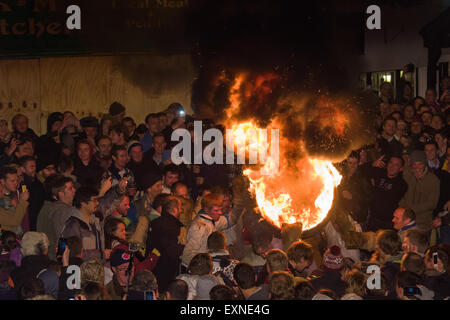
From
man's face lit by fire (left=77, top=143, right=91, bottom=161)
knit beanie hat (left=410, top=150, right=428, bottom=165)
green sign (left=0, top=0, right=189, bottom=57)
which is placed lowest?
knit beanie hat (left=410, top=150, right=428, bottom=165)

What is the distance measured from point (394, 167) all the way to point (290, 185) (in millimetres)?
1673

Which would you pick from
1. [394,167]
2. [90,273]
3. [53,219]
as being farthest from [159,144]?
[90,273]

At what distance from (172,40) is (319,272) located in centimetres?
743

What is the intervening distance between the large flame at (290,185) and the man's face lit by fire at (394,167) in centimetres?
86

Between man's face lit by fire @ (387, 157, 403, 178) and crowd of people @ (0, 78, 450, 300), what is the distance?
1 cm

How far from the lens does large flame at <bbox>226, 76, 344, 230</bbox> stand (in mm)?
9383

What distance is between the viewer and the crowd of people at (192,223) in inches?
262

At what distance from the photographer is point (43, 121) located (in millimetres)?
14422

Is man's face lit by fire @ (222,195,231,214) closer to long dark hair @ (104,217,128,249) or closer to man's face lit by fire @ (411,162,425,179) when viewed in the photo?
long dark hair @ (104,217,128,249)

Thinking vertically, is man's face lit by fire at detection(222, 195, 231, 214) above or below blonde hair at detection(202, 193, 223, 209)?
below

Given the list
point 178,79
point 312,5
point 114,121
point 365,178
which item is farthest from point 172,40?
point 365,178

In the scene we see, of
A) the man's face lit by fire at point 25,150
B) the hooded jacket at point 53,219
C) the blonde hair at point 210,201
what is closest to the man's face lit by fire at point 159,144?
the man's face lit by fire at point 25,150

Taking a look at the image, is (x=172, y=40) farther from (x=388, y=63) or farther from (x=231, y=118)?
(x=388, y=63)

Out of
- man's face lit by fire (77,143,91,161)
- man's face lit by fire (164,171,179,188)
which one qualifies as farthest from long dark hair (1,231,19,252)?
man's face lit by fire (77,143,91,161)
